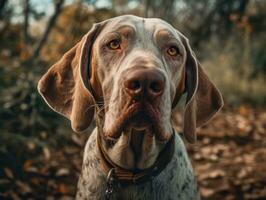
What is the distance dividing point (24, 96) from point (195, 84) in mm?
2884

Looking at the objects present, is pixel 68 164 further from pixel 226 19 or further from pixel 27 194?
pixel 226 19

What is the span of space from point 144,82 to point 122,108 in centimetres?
27

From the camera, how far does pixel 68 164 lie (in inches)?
237

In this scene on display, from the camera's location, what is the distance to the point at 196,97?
3738mm

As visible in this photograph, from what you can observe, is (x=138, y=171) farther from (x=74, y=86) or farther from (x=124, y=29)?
(x=124, y=29)

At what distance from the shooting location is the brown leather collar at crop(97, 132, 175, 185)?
11.0ft

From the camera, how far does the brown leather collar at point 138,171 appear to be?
336 cm

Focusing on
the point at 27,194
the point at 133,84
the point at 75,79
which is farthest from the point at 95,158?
the point at 27,194

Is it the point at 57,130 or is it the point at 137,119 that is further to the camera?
the point at 57,130

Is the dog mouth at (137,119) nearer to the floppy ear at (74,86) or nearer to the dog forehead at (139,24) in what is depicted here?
the floppy ear at (74,86)

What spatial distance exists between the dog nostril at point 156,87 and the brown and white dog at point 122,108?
128 mm

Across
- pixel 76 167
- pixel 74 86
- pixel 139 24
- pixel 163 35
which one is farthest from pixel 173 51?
pixel 76 167

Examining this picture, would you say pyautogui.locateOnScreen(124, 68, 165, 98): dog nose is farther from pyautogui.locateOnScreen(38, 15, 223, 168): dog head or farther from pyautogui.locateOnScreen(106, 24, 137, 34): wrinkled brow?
pyautogui.locateOnScreen(106, 24, 137, 34): wrinkled brow

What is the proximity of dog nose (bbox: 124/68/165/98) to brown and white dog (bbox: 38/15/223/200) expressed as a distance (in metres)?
0.13
